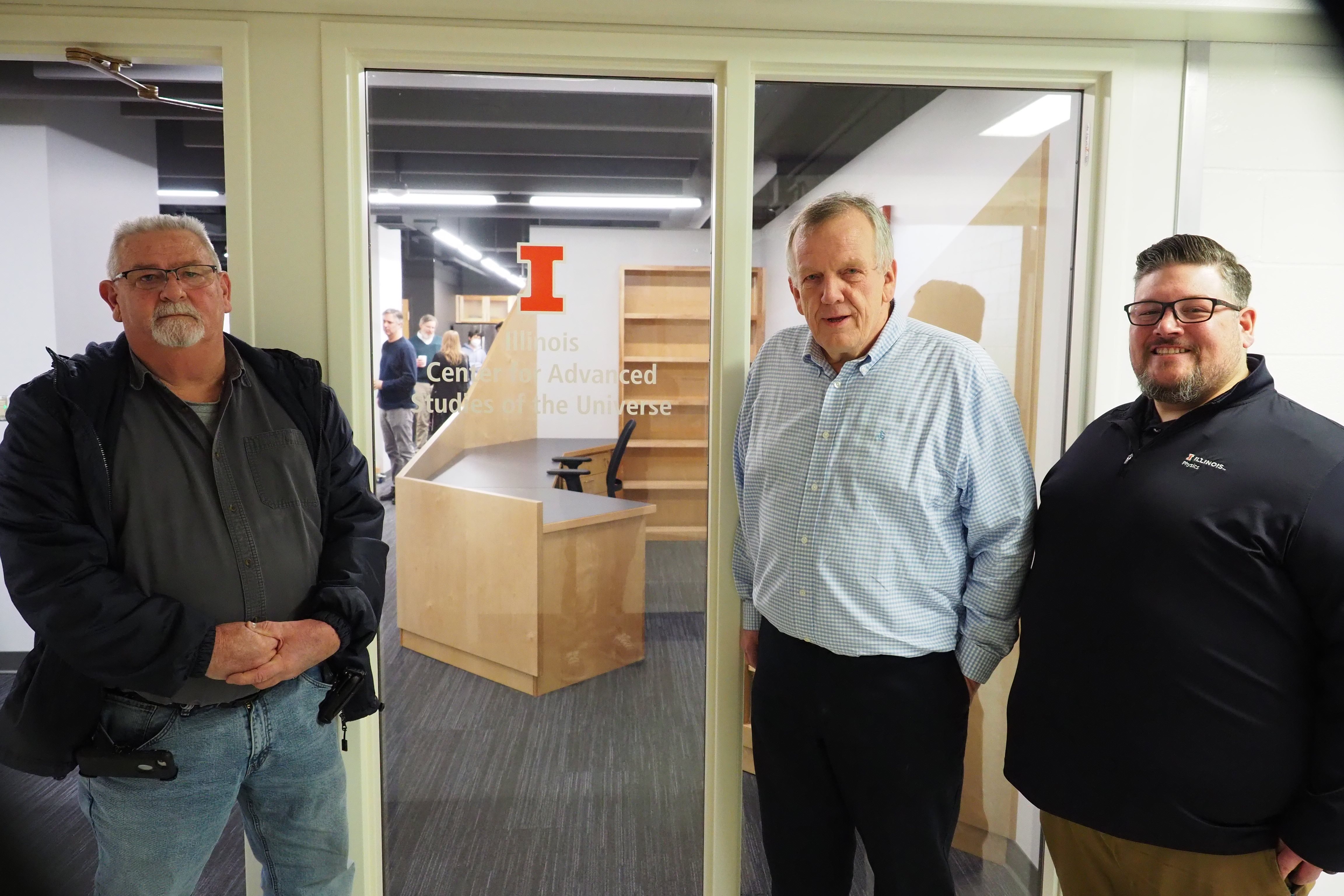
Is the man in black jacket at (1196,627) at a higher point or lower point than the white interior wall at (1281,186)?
lower

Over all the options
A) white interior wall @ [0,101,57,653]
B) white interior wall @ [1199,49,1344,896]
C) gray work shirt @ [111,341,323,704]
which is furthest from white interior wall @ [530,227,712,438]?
white interior wall @ [0,101,57,653]

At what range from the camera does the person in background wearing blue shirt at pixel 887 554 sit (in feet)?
4.90

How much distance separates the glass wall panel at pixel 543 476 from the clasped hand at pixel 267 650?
47cm

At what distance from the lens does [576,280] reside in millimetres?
1911

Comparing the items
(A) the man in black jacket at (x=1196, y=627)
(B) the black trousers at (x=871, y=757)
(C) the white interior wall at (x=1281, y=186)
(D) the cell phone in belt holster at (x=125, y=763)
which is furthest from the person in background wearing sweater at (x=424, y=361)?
(C) the white interior wall at (x=1281, y=186)

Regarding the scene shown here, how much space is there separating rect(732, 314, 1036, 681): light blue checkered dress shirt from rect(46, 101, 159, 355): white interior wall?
3602 millimetres

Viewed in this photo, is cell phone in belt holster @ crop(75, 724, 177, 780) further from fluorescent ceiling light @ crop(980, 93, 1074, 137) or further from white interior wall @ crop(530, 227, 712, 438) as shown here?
fluorescent ceiling light @ crop(980, 93, 1074, 137)

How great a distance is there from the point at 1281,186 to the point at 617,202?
159 cm

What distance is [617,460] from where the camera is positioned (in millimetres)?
1961

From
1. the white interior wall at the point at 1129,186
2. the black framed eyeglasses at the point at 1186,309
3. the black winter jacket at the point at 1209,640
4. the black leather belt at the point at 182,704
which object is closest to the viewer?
the black winter jacket at the point at 1209,640

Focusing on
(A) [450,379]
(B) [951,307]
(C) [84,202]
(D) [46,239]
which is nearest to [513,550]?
(A) [450,379]

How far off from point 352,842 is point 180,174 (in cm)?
529

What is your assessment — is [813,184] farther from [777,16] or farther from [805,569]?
[805,569]

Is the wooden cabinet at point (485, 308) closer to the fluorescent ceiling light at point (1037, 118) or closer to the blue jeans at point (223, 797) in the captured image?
the blue jeans at point (223, 797)
